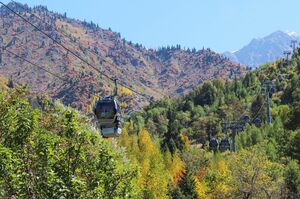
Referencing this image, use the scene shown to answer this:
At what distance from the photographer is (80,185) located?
17359 mm

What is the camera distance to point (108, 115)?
3192 centimetres

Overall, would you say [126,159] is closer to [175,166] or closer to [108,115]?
[108,115]

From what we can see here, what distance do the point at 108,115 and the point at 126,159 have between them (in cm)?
1437

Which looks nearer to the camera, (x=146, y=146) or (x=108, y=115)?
(x=108, y=115)

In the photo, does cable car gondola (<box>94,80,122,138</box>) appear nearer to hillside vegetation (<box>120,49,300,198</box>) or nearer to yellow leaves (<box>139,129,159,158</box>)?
hillside vegetation (<box>120,49,300,198</box>)

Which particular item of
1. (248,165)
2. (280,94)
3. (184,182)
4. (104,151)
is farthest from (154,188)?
(280,94)

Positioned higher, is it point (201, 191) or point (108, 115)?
point (108, 115)

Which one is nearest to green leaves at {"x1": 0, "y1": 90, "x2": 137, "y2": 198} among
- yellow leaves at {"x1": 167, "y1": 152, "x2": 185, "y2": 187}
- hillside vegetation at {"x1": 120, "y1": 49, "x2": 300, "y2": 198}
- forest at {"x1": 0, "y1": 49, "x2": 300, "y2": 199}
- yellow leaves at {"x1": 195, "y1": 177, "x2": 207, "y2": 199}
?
forest at {"x1": 0, "y1": 49, "x2": 300, "y2": 199}

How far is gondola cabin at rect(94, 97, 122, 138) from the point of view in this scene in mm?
31844

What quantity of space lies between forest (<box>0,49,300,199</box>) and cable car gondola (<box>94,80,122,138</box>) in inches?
47.9

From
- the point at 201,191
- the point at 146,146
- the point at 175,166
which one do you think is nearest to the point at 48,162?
the point at 201,191

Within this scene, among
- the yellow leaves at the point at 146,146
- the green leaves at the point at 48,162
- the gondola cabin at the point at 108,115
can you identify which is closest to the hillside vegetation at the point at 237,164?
the yellow leaves at the point at 146,146

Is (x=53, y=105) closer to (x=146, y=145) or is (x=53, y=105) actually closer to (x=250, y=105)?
(x=146, y=145)

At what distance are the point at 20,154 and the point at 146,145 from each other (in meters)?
101
